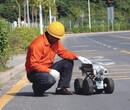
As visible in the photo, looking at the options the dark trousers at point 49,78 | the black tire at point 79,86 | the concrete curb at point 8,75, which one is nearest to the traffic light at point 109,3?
the concrete curb at point 8,75

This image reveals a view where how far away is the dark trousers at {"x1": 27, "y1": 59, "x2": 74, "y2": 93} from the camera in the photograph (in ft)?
36.9

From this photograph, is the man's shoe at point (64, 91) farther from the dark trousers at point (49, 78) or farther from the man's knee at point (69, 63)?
the man's knee at point (69, 63)

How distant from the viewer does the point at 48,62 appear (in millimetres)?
11375

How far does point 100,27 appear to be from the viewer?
10150 cm

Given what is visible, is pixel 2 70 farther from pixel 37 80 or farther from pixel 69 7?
pixel 69 7

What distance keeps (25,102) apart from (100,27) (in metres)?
91.2

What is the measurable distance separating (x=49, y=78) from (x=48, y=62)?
36 centimetres

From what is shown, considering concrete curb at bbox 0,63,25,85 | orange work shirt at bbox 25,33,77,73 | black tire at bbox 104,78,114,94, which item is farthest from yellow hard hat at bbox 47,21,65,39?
concrete curb at bbox 0,63,25,85

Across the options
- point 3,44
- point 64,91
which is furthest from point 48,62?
point 3,44

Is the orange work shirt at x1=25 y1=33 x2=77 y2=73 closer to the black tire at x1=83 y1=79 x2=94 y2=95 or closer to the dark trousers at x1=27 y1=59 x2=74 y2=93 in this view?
the dark trousers at x1=27 y1=59 x2=74 y2=93

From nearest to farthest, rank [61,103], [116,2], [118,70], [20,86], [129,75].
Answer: [61,103] → [20,86] → [129,75] → [118,70] → [116,2]

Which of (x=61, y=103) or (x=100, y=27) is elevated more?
(x=61, y=103)

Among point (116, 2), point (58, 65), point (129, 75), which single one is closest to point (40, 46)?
point (58, 65)

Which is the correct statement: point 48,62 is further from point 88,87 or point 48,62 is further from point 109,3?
point 109,3
